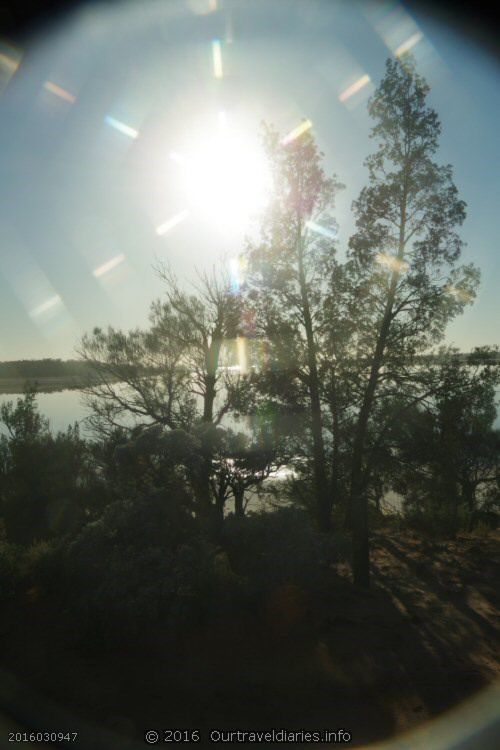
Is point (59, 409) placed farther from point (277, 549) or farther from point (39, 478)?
point (277, 549)

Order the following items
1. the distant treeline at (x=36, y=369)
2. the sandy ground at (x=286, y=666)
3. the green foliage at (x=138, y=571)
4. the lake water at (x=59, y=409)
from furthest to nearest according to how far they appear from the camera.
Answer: the distant treeline at (x=36, y=369), the lake water at (x=59, y=409), the green foliage at (x=138, y=571), the sandy ground at (x=286, y=666)

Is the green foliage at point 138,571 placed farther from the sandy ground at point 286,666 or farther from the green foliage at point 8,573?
the green foliage at point 8,573

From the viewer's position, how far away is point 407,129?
10.8m

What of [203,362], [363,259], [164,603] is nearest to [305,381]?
[363,259]

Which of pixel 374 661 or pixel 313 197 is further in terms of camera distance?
pixel 313 197

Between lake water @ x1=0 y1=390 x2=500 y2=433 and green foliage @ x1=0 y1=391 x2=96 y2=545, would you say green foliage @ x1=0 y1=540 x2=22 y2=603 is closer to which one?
green foliage @ x1=0 y1=391 x2=96 y2=545

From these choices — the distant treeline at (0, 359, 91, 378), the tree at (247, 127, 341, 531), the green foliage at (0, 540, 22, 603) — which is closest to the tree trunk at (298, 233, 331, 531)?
the tree at (247, 127, 341, 531)

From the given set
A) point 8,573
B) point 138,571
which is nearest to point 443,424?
A: point 138,571

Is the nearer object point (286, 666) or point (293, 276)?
point (286, 666)

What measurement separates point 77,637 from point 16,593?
184cm

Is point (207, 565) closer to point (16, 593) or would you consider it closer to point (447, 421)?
point (16, 593)

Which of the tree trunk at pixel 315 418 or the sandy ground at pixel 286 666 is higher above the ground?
the tree trunk at pixel 315 418

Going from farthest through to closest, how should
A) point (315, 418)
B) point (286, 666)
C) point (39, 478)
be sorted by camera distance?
point (39, 478), point (315, 418), point (286, 666)

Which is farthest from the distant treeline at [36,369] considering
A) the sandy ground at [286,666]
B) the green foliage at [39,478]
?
the sandy ground at [286,666]
